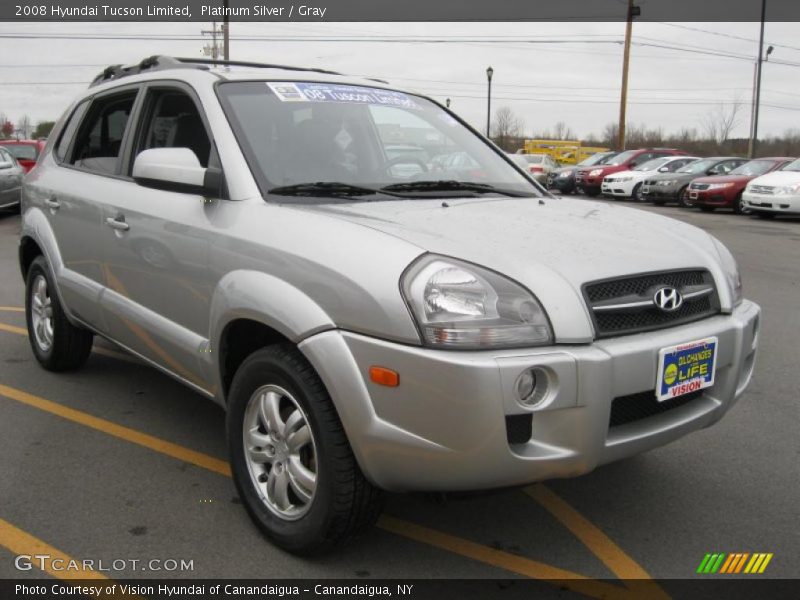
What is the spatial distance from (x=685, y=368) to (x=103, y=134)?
3.44m

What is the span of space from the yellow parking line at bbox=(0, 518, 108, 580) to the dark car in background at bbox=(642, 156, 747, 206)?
19.5 metres

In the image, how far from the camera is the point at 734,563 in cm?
279

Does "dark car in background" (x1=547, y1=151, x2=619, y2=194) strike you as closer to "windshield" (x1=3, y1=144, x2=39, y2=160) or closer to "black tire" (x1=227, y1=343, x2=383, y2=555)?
"windshield" (x1=3, y1=144, x2=39, y2=160)

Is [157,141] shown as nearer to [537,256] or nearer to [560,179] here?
[537,256]

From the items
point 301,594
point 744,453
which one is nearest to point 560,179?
point 744,453

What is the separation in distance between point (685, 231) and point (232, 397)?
195cm

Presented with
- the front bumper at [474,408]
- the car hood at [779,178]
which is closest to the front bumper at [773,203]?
the car hood at [779,178]

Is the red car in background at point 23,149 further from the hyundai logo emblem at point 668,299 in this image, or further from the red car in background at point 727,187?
the hyundai logo emblem at point 668,299

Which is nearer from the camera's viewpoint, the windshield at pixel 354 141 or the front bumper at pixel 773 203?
the windshield at pixel 354 141

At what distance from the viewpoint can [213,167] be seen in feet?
10.3

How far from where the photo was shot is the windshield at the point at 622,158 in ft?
81.3

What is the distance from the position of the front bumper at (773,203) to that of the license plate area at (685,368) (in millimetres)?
14999

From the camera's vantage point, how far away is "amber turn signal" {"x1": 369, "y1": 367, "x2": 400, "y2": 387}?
2320 millimetres

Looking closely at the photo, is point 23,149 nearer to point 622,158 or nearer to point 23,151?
point 23,151
